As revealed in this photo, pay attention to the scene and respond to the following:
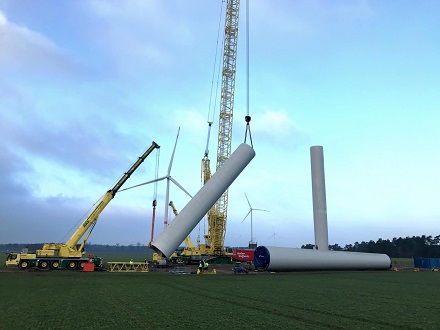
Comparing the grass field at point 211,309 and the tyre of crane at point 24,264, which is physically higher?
the tyre of crane at point 24,264

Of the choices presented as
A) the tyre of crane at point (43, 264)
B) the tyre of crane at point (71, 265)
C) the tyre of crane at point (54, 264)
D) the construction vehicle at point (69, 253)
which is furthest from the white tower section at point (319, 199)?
the tyre of crane at point (43, 264)

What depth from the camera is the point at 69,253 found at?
47.8 meters

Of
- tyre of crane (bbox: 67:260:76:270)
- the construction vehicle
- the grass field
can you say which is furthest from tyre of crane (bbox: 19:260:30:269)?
the grass field

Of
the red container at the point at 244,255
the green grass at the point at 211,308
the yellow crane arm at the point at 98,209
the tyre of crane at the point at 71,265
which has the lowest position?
the green grass at the point at 211,308

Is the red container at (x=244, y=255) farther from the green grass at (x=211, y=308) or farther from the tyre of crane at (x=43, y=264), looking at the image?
the green grass at (x=211, y=308)

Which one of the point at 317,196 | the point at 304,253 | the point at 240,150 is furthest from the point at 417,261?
the point at 240,150

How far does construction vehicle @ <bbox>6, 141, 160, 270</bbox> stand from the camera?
1800 inches

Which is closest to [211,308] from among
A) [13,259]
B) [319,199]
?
[13,259]

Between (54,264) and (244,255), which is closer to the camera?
(54,264)

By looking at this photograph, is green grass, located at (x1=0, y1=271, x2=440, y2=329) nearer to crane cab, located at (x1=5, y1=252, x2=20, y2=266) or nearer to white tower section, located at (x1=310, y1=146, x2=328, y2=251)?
crane cab, located at (x1=5, y1=252, x2=20, y2=266)

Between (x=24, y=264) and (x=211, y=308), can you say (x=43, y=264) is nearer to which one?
(x=24, y=264)

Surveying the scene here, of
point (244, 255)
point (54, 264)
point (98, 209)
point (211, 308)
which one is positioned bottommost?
point (211, 308)

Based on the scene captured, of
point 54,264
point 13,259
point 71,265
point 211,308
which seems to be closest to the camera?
point 211,308

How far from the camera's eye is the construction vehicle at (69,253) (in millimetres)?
45719
